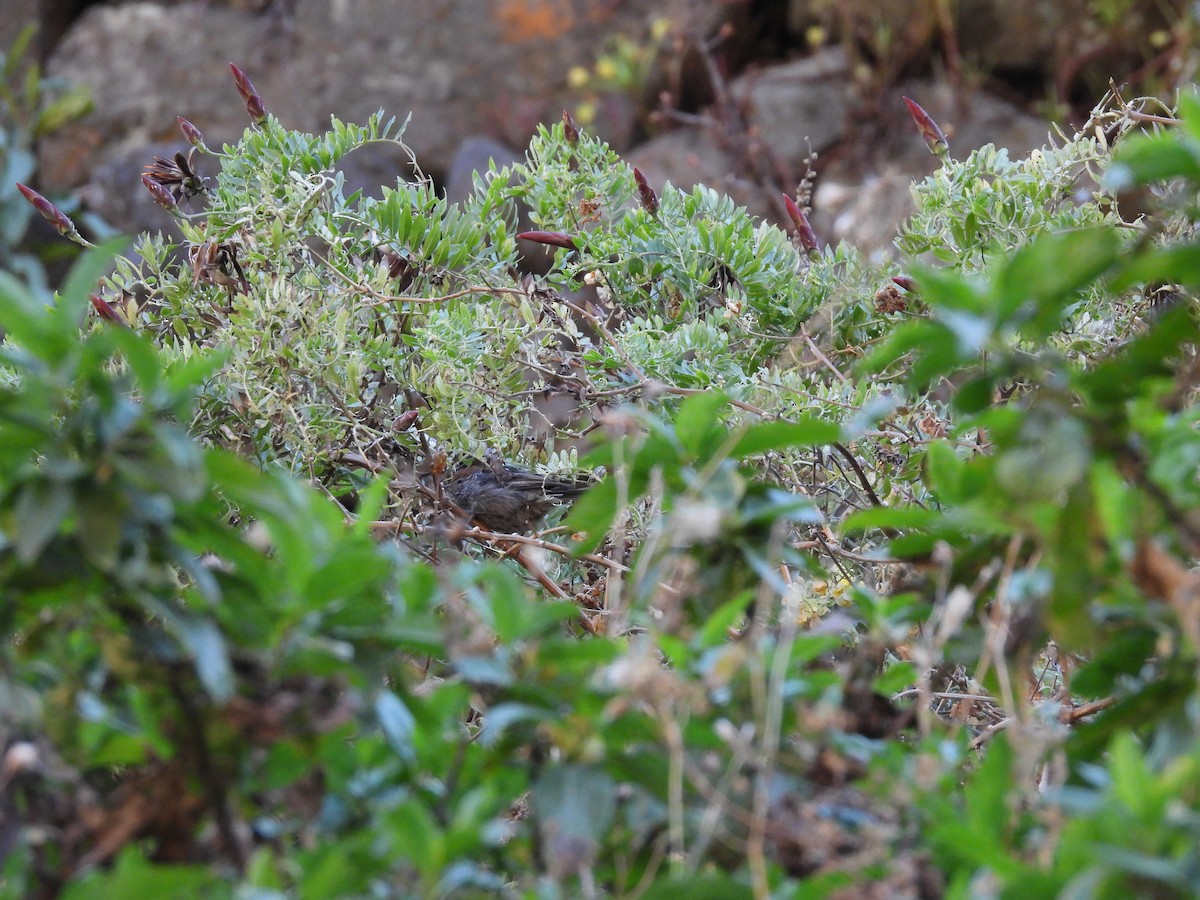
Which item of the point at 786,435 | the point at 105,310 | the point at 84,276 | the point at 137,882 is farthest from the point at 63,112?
the point at 137,882

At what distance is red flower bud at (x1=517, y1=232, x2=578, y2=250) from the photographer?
175 cm

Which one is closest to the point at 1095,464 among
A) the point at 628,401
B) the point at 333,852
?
the point at 333,852

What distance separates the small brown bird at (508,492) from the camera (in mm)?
1817

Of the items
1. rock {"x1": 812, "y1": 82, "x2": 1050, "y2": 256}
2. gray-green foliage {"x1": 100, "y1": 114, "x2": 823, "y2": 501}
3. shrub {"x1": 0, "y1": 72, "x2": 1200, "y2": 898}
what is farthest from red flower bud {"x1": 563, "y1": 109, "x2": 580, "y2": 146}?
rock {"x1": 812, "y1": 82, "x2": 1050, "y2": 256}

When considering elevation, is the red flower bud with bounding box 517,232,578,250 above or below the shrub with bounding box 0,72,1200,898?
above

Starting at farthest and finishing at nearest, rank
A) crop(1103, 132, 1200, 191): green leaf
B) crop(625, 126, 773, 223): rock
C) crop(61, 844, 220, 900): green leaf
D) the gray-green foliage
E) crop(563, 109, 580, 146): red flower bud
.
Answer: crop(625, 126, 773, 223): rock, crop(563, 109, 580, 146): red flower bud, the gray-green foliage, crop(1103, 132, 1200, 191): green leaf, crop(61, 844, 220, 900): green leaf

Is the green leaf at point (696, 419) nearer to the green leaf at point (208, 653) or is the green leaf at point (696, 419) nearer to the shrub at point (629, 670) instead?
the shrub at point (629, 670)

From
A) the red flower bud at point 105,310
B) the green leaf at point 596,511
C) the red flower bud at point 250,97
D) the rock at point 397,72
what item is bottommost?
the green leaf at point 596,511

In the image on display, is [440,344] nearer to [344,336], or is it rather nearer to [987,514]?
[344,336]

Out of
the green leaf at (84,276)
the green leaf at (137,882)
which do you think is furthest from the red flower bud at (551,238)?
the green leaf at (137,882)

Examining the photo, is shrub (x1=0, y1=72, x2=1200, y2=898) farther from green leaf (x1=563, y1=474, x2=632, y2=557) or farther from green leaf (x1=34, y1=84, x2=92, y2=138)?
green leaf (x1=34, y1=84, x2=92, y2=138)

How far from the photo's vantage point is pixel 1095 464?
809 millimetres

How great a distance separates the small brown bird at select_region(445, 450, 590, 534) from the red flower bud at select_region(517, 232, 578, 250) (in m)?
0.31

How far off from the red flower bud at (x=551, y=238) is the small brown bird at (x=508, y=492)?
12.2 inches
